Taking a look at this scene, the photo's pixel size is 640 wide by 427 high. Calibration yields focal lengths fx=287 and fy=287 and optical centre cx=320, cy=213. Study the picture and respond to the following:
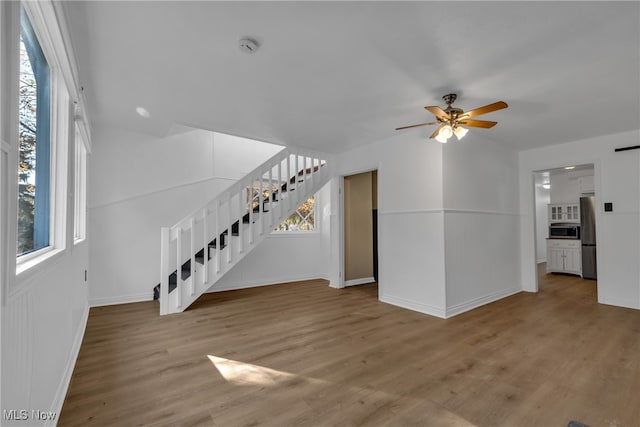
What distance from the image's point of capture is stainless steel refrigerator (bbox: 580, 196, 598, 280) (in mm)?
5664

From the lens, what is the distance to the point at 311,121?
355cm

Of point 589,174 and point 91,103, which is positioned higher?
point 91,103

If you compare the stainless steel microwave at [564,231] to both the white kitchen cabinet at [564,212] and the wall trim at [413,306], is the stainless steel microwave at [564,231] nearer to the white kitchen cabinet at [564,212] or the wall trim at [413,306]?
the white kitchen cabinet at [564,212]

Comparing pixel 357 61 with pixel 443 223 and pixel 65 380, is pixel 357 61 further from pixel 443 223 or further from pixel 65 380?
pixel 65 380

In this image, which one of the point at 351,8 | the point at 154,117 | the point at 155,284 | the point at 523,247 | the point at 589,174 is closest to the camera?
the point at 351,8

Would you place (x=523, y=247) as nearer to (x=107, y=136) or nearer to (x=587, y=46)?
(x=587, y=46)

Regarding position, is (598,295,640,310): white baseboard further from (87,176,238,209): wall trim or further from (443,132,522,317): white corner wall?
(87,176,238,209): wall trim

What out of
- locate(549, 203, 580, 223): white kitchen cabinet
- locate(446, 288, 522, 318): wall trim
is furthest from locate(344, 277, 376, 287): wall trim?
locate(549, 203, 580, 223): white kitchen cabinet

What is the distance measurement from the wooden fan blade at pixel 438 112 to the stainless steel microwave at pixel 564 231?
5.88 meters

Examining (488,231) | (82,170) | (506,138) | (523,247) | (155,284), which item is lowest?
(155,284)

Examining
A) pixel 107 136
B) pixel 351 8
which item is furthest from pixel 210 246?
pixel 351 8

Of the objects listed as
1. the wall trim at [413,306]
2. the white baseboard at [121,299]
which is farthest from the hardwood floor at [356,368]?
the white baseboard at [121,299]

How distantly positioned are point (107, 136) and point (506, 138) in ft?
18.8

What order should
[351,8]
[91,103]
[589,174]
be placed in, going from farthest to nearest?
1. [589,174]
2. [91,103]
3. [351,8]
